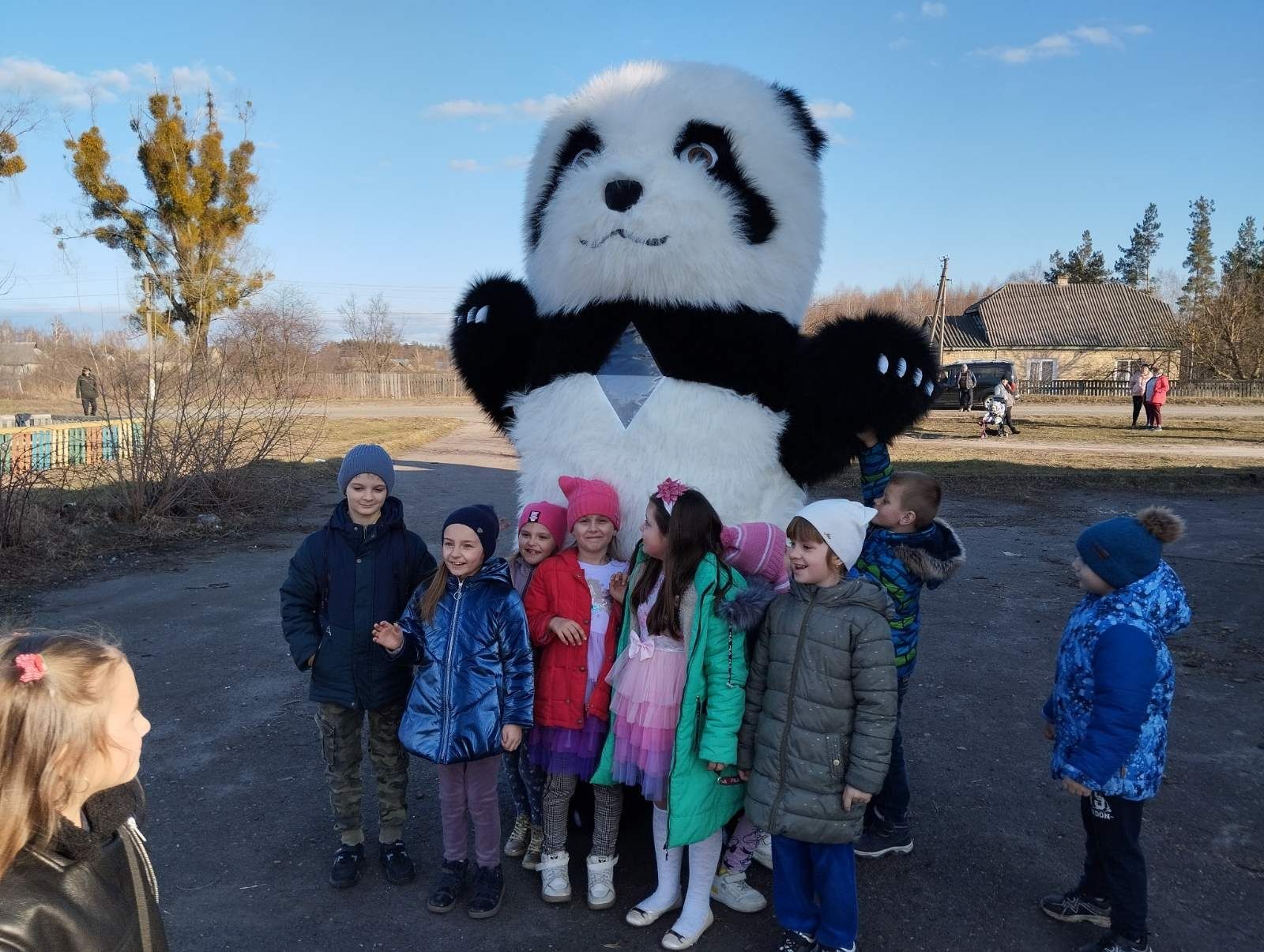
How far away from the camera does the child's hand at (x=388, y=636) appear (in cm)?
279

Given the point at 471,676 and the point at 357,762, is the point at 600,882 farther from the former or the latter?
the point at 357,762

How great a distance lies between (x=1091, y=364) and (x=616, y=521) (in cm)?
4379

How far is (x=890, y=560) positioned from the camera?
3078 mm

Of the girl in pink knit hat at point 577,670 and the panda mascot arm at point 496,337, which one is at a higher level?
the panda mascot arm at point 496,337

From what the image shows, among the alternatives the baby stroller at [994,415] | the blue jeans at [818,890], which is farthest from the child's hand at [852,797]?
the baby stroller at [994,415]

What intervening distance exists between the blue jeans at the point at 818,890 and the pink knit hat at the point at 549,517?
118cm

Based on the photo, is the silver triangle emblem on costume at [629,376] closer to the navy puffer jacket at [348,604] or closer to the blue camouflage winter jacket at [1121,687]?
the navy puffer jacket at [348,604]

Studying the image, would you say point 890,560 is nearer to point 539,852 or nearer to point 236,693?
point 539,852

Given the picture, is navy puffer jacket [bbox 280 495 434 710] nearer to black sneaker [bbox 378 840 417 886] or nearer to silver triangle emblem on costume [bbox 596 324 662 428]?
black sneaker [bbox 378 840 417 886]

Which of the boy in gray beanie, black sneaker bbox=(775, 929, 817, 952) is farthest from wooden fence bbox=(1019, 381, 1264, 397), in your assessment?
the boy in gray beanie

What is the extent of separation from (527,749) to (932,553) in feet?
5.03

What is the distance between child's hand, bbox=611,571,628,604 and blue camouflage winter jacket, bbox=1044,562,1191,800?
4.48 ft

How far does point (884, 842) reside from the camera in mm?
3182

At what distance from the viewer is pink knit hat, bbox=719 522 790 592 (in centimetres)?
286
